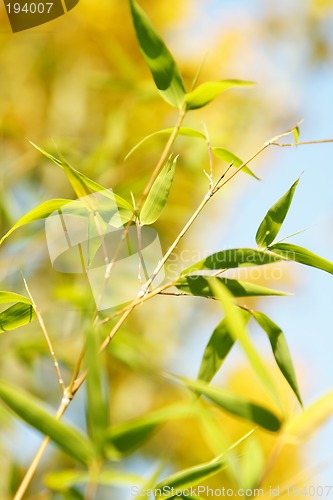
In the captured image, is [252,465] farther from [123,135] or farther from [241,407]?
[123,135]

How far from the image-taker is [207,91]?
393 mm

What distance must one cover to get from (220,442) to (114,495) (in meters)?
1.56

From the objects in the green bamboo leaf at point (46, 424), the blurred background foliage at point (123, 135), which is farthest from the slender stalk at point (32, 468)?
the blurred background foliage at point (123, 135)

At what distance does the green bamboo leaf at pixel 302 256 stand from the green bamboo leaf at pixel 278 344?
0.16ft

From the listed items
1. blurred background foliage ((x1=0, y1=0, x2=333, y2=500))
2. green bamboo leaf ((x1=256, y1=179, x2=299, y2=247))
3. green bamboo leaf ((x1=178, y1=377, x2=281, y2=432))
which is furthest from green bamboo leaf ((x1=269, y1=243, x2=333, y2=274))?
blurred background foliage ((x1=0, y1=0, x2=333, y2=500))

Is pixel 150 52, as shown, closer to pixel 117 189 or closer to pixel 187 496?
pixel 187 496

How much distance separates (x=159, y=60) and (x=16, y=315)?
24cm

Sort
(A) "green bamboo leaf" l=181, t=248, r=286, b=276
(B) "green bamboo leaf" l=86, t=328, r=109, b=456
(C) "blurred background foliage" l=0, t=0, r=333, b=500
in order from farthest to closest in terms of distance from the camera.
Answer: (C) "blurred background foliage" l=0, t=0, r=333, b=500
(A) "green bamboo leaf" l=181, t=248, r=286, b=276
(B) "green bamboo leaf" l=86, t=328, r=109, b=456

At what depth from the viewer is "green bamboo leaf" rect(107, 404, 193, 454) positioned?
26cm

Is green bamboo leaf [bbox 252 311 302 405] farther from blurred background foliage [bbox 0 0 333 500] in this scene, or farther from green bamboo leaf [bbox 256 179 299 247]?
blurred background foliage [bbox 0 0 333 500]

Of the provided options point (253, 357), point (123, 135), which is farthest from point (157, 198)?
point (123, 135)

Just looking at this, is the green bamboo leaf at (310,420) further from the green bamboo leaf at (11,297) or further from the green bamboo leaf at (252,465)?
the green bamboo leaf at (11,297)

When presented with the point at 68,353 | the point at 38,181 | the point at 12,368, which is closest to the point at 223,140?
the point at 38,181

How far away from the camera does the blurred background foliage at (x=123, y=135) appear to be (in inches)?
49.7
